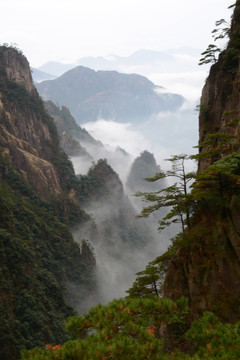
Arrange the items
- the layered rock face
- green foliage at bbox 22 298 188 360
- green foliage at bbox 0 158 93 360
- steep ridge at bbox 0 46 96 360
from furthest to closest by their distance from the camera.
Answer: the layered rock face < steep ridge at bbox 0 46 96 360 < green foliage at bbox 0 158 93 360 < green foliage at bbox 22 298 188 360

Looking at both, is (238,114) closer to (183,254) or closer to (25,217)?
(183,254)

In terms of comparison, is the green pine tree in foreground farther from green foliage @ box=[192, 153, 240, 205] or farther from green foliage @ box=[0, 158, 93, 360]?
green foliage @ box=[0, 158, 93, 360]

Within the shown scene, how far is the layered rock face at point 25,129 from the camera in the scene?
77438 mm

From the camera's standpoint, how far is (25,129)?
8638 cm

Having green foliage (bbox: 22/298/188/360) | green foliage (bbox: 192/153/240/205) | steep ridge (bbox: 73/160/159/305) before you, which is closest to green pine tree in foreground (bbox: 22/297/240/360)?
green foliage (bbox: 22/298/188/360)

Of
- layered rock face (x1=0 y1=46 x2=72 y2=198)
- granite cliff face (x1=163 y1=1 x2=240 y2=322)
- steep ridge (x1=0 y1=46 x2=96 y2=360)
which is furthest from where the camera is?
layered rock face (x1=0 y1=46 x2=72 y2=198)

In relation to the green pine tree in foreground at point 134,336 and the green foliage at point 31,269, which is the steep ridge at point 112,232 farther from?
the green pine tree in foreground at point 134,336

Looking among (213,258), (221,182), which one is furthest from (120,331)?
(221,182)

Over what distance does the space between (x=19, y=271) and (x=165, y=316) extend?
4594 cm

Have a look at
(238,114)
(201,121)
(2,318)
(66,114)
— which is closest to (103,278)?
(2,318)

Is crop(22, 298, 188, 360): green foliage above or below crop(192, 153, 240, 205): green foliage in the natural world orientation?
below

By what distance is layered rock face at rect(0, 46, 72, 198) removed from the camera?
77438 mm

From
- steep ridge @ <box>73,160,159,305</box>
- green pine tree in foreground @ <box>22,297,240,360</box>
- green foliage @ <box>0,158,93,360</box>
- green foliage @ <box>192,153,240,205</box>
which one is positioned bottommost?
green pine tree in foreground @ <box>22,297,240,360</box>

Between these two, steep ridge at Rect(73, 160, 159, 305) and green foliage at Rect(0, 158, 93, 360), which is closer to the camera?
green foliage at Rect(0, 158, 93, 360)
